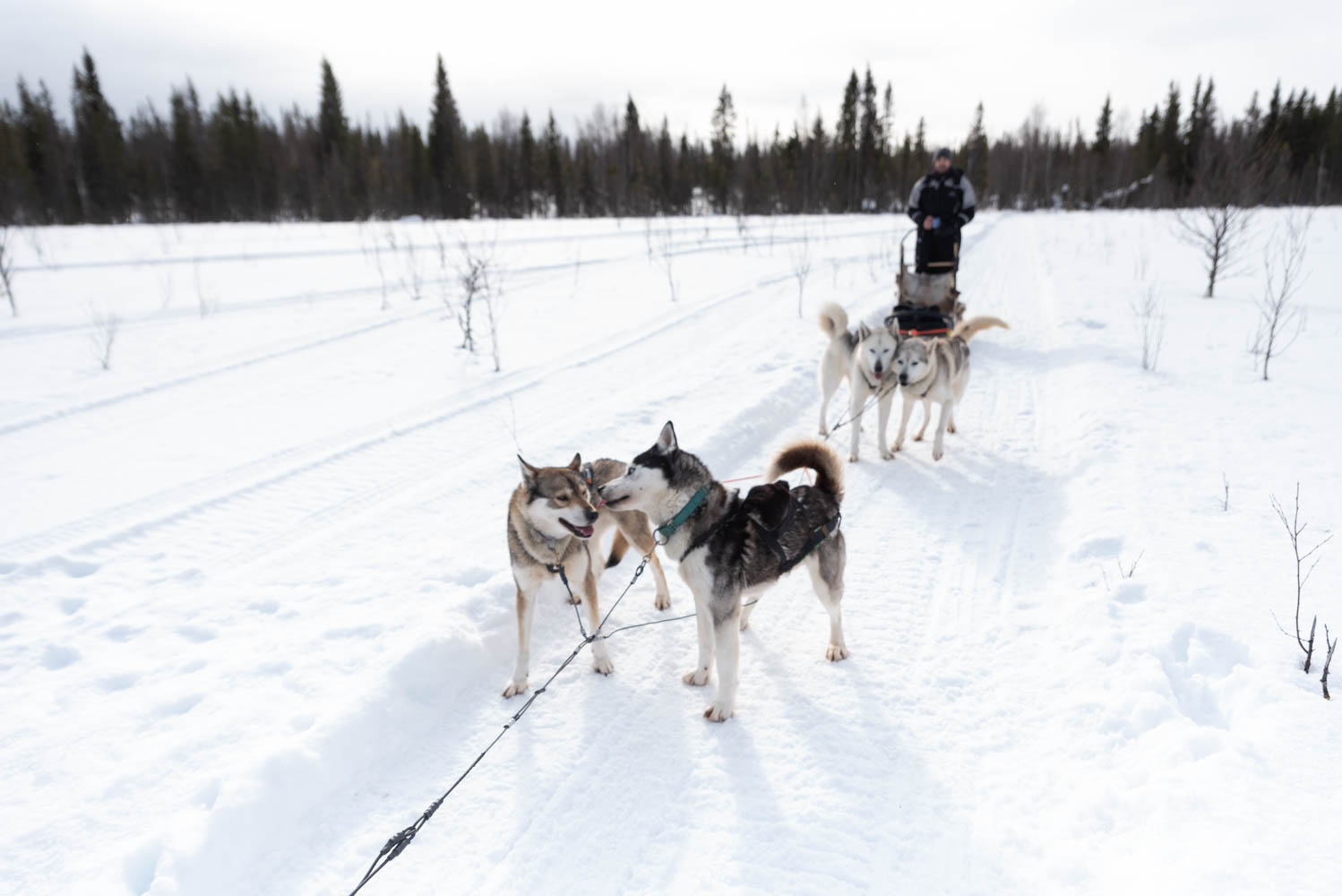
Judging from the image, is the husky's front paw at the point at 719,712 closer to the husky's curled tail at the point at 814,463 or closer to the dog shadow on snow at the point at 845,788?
the dog shadow on snow at the point at 845,788

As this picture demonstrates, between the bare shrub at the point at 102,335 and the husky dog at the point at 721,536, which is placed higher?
the bare shrub at the point at 102,335

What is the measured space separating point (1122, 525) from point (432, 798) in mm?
3914

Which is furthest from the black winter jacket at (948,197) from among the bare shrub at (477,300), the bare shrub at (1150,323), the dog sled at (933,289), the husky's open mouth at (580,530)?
the husky's open mouth at (580,530)

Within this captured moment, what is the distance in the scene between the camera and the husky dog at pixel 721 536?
2771mm

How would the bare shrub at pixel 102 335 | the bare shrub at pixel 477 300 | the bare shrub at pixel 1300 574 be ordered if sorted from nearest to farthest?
the bare shrub at pixel 1300 574 → the bare shrub at pixel 102 335 → the bare shrub at pixel 477 300

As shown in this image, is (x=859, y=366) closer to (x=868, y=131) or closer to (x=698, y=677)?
(x=698, y=677)

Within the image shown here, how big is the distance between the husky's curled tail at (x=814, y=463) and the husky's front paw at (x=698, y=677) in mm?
926

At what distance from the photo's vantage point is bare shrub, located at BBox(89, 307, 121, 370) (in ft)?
26.4

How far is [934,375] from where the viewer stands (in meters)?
5.44

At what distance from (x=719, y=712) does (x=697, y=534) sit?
748 mm

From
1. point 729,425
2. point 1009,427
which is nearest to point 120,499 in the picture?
point 729,425

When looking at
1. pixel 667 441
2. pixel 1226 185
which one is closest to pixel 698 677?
pixel 667 441

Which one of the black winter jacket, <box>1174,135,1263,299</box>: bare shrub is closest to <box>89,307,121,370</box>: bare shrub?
the black winter jacket

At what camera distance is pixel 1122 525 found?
154 inches
